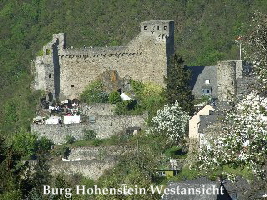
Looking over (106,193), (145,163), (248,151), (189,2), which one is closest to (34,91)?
(145,163)

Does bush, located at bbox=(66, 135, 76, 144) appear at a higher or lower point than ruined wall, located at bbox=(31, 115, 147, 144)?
lower

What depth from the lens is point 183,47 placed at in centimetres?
5847

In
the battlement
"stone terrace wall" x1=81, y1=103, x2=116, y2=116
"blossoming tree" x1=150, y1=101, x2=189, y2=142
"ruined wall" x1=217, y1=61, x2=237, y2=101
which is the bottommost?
"blossoming tree" x1=150, y1=101, x2=189, y2=142

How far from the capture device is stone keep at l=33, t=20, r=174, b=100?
3969 cm

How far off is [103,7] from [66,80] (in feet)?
72.6

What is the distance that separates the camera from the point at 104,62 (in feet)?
133

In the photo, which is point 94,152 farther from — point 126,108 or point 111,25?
point 111,25

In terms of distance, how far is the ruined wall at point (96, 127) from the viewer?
37469 mm

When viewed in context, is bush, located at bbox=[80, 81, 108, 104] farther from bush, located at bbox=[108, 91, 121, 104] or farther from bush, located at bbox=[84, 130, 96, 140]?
bush, located at bbox=[84, 130, 96, 140]

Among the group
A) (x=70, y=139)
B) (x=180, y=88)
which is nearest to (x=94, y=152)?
(x=70, y=139)

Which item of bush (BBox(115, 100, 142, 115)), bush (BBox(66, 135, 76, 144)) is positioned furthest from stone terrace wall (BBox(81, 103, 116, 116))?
bush (BBox(66, 135, 76, 144))

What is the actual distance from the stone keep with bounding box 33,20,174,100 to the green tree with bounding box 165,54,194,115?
1755mm

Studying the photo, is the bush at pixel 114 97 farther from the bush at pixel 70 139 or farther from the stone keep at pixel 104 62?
the bush at pixel 70 139

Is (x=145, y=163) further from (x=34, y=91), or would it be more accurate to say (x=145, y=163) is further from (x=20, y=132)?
(x=34, y=91)
